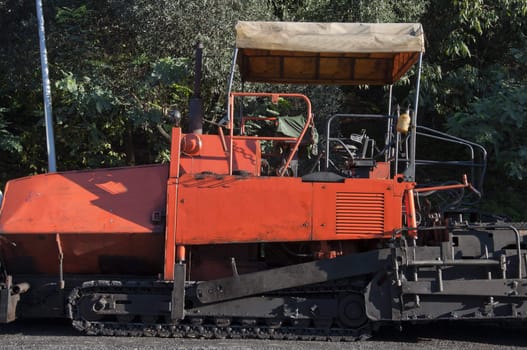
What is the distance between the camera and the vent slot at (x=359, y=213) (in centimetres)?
659

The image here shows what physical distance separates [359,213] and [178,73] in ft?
17.3

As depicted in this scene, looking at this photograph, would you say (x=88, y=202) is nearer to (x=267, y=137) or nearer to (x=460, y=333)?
(x=267, y=137)

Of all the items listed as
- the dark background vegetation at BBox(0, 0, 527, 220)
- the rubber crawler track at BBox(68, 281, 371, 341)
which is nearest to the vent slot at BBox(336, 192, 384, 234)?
the rubber crawler track at BBox(68, 281, 371, 341)

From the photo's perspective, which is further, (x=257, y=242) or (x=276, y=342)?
(x=257, y=242)

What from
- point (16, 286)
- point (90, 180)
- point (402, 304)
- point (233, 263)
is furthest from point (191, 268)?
point (402, 304)

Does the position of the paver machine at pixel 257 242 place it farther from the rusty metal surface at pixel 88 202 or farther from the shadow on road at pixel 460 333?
the shadow on road at pixel 460 333

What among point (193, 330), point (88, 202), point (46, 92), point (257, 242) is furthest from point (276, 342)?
point (46, 92)

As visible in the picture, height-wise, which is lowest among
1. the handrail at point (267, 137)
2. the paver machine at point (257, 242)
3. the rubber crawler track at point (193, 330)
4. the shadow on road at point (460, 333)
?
the shadow on road at point (460, 333)

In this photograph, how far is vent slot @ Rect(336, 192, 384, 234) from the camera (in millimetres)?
6586

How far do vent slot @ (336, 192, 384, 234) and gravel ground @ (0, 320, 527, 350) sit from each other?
1264mm

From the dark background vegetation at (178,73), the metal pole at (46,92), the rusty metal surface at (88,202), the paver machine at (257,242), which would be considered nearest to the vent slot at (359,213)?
the paver machine at (257,242)

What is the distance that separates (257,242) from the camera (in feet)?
21.8

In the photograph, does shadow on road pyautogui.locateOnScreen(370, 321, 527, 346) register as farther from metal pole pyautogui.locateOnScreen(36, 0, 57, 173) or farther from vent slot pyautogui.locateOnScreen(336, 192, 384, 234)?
metal pole pyautogui.locateOnScreen(36, 0, 57, 173)

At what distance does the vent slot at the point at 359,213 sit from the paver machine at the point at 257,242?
0.04 feet
